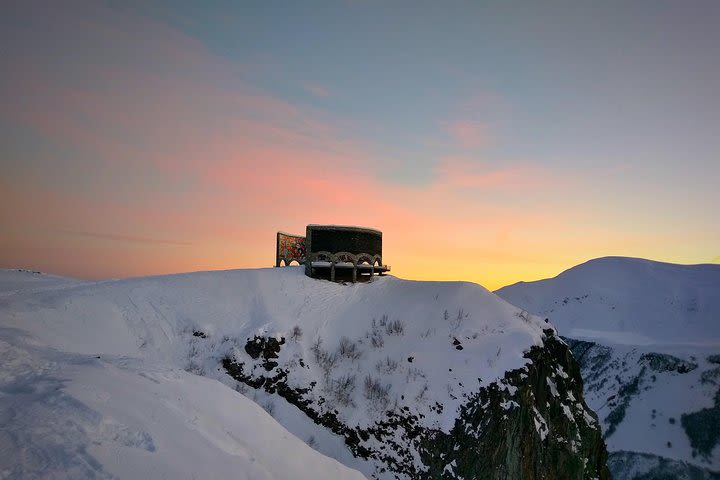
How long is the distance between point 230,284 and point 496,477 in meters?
13.9

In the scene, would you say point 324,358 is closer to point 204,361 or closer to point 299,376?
point 299,376

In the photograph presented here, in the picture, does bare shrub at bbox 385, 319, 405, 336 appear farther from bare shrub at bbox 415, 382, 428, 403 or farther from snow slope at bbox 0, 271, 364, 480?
snow slope at bbox 0, 271, 364, 480

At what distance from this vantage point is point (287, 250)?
2559 cm

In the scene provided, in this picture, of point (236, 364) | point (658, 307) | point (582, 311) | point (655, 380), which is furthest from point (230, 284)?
point (658, 307)

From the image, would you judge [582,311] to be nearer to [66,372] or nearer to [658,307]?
[658,307]

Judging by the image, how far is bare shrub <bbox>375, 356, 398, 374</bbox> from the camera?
48.6ft

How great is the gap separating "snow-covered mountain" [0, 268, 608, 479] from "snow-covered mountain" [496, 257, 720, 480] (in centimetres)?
2713

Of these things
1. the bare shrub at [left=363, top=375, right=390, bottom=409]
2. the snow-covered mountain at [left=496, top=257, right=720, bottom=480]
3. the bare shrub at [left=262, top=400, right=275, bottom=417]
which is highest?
the bare shrub at [left=363, top=375, right=390, bottom=409]

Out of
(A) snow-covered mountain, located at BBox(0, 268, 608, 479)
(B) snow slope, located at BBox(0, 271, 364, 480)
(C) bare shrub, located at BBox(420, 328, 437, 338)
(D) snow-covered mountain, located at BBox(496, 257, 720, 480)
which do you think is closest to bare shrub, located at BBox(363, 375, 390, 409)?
(A) snow-covered mountain, located at BBox(0, 268, 608, 479)

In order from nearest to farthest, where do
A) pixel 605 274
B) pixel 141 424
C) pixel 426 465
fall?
pixel 141 424
pixel 426 465
pixel 605 274

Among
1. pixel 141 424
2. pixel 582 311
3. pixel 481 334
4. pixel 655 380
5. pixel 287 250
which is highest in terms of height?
pixel 287 250

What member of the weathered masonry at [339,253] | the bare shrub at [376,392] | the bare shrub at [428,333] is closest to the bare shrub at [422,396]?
the bare shrub at [376,392]

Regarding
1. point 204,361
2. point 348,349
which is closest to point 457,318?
point 348,349

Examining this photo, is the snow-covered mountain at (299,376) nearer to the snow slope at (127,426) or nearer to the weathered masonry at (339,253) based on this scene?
the snow slope at (127,426)
